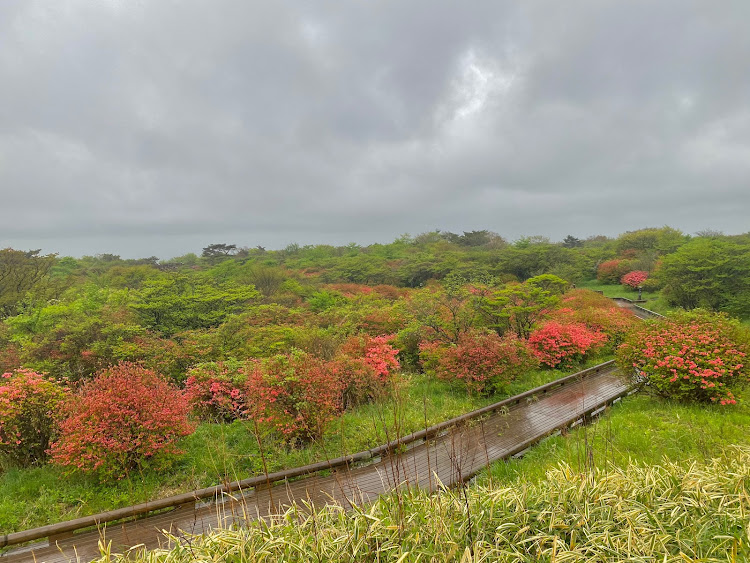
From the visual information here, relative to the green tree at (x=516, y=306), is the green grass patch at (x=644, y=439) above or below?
below

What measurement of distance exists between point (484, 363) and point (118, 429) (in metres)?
7.54

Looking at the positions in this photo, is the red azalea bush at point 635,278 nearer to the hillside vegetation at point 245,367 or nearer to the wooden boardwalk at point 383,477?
the hillside vegetation at point 245,367

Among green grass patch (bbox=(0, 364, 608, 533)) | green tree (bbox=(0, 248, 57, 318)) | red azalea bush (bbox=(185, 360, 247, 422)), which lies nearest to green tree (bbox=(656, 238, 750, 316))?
green grass patch (bbox=(0, 364, 608, 533))

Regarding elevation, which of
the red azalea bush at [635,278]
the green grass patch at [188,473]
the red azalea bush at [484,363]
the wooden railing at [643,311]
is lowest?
the wooden railing at [643,311]

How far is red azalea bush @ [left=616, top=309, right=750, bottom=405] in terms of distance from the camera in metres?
7.86

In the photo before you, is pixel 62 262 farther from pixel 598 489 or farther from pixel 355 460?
pixel 598 489

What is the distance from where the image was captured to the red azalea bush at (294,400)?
698 cm

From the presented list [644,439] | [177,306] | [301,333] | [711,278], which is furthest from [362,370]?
[711,278]

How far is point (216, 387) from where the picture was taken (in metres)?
8.32

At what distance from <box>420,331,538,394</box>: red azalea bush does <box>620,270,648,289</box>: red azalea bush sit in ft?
98.5

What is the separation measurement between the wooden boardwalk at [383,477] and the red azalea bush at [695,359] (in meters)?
1.05

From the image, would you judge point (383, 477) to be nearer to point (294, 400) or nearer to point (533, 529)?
point (294, 400)

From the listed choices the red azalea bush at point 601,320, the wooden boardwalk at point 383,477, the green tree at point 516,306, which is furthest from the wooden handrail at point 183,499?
the red azalea bush at point 601,320

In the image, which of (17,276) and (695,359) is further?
(17,276)
